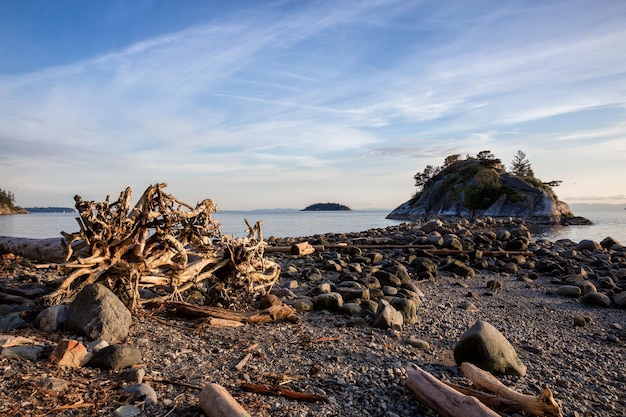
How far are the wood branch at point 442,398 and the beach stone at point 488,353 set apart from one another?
122 centimetres

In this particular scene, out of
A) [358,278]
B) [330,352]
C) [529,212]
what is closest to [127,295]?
[330,352]

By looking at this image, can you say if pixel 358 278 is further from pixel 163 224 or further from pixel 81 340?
pixel 81 340

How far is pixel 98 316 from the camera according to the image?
15.9 ft

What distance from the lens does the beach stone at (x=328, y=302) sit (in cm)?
745

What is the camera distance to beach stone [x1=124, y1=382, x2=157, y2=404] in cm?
348

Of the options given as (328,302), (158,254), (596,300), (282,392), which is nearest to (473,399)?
(282,392)

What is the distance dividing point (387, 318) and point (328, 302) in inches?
50.5

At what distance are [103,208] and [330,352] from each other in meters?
3.52

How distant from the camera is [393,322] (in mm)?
6648

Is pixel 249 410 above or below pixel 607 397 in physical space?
above

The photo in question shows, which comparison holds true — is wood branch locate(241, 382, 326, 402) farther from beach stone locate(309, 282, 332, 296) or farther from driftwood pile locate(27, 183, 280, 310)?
beach stone locate(309, 282, 332, 296)

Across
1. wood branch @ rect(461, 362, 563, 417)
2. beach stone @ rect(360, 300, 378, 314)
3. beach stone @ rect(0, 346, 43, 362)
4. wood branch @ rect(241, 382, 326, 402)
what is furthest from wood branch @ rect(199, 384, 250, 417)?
beach stone @ rect(360, 300, 378, 314)

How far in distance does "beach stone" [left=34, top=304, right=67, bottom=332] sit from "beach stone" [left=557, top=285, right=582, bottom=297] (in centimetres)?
1079

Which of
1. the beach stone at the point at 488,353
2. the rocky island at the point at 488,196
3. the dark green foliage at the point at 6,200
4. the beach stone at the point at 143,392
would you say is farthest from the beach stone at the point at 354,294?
the dark green foliage at the point at 6,200
